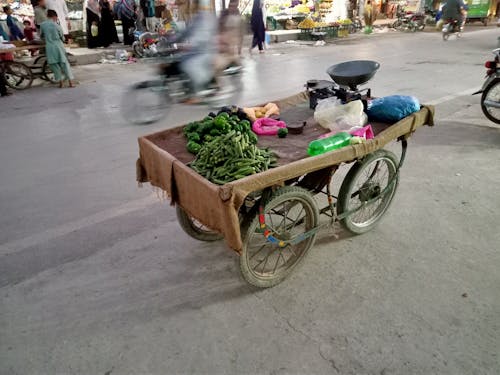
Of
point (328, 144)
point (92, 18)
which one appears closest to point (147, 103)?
point (328, 144)

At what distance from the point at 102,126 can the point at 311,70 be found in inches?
242

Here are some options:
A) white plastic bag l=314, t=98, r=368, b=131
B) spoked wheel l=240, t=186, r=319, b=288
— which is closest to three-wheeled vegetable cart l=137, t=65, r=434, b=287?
spoked wheel l=240, t=186, r=319, b=288

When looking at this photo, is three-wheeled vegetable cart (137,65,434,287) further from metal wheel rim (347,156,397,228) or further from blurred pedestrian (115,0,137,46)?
blurred pedestrian (115,0,137,46)

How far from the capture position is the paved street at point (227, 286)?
2100 millimetres

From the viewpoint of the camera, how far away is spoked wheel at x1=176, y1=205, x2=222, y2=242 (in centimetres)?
297

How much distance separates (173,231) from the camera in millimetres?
3277

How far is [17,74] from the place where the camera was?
866 cm

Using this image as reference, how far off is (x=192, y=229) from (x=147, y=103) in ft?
12.4

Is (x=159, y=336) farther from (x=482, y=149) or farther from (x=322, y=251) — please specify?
(x=482, y=149)

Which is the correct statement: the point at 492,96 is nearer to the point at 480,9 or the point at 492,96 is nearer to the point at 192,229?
the point at 192,229

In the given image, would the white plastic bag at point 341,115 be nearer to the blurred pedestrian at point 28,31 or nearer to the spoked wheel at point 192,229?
the spoked wheel at point 192,229

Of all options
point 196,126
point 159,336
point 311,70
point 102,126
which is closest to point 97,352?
point 159,336

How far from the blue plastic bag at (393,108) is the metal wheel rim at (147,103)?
13.2ft

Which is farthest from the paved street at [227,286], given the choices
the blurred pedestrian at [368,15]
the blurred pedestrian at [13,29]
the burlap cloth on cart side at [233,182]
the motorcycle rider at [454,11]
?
the blurred pedestrian at [368,15]
